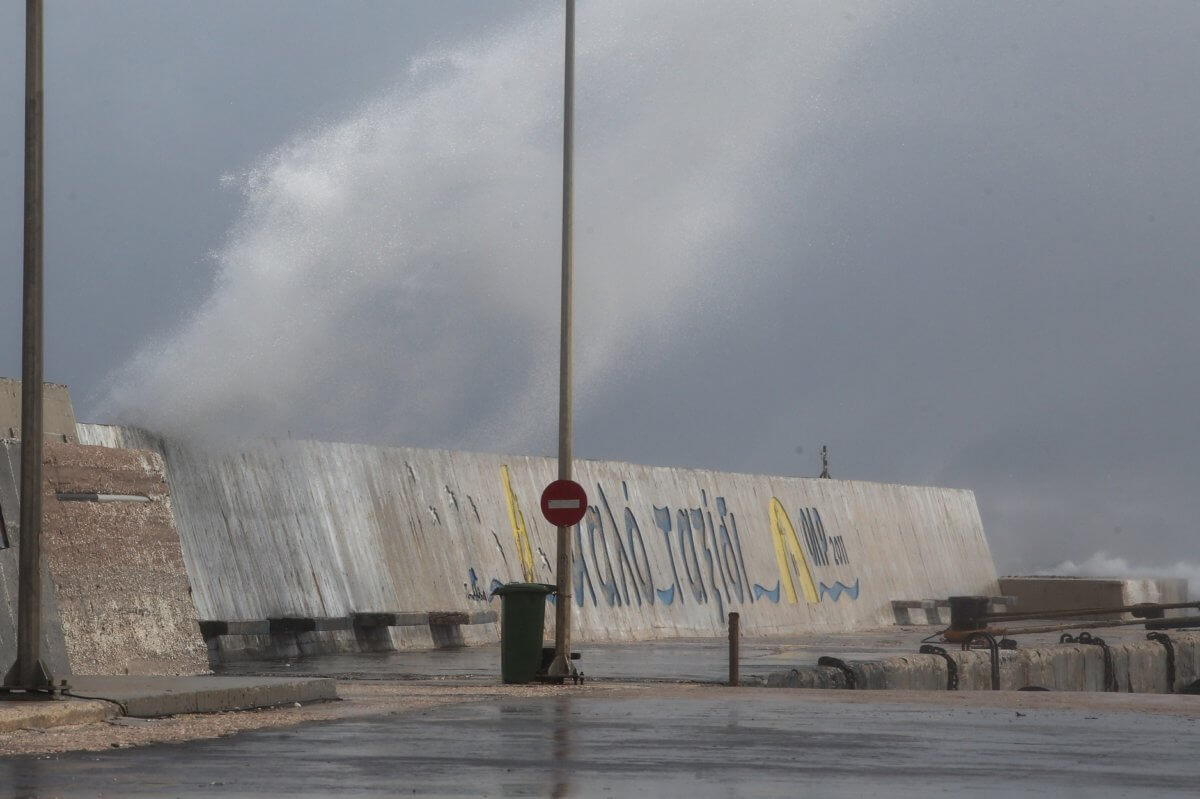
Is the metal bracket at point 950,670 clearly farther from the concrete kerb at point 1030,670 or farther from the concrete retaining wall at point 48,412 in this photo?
the concrete retaining wall at point 48,412

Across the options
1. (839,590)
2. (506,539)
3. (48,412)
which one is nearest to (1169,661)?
(839,590)

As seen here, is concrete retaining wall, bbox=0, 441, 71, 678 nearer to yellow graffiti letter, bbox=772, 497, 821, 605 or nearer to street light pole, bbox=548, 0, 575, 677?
street light pole, bbox=548, 0, 575, 677

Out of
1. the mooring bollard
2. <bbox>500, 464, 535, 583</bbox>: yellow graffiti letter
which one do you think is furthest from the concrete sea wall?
the mooring bollard

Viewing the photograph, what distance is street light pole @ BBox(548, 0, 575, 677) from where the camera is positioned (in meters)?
22.0

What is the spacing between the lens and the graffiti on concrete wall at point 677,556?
3400 centimetres

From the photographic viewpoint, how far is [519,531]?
3284 centimetres

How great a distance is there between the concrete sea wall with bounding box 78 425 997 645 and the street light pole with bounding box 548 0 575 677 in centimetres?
583

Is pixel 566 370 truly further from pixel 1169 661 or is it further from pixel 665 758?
pixel 1169 661

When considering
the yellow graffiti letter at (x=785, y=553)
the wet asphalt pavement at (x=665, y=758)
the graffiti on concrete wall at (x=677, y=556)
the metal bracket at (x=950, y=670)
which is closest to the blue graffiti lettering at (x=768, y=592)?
the graffiti on concrete wall at (x=677, y=556)

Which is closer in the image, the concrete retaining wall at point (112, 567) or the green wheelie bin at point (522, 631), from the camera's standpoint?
the concrete retaining wall at point (112, 567)

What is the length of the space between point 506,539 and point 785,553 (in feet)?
39.4

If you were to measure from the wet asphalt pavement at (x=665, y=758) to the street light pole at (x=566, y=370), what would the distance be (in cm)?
465

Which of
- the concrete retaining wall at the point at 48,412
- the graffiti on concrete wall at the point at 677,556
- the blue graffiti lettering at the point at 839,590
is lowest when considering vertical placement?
the blue graffiti lettering at the point at 839,590

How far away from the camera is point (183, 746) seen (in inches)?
529
